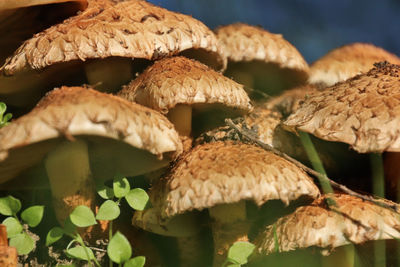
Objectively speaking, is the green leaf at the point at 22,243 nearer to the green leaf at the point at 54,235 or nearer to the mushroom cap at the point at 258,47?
the green leaf at the point at 54,235

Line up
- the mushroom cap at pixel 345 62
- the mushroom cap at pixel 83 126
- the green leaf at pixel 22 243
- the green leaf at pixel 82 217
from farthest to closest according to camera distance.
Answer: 1. the mushroom cap at pixel 345 62
2. the green leaf at pixel 22 243
3. the green leaf at pixel 82 217
4. the mushroom cap at pixel 83 126

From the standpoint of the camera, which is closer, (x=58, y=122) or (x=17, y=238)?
(x=58, y=122)

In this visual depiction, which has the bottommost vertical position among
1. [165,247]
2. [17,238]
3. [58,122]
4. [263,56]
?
[165,247]

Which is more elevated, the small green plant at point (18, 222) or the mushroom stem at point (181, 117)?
the mushroom stem at point (181, 117)

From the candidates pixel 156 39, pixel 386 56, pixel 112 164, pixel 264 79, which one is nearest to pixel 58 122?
pixel 112 164

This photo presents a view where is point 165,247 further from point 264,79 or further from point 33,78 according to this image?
point 264,79

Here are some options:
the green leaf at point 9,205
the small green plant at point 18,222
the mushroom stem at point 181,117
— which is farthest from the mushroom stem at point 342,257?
the green leaf at point 9,205

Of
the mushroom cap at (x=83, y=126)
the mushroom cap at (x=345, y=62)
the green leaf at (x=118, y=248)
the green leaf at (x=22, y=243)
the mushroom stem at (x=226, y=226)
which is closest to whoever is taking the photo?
the mushroom cap at (x=83, y=126)

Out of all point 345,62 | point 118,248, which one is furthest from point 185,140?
point 345,62
